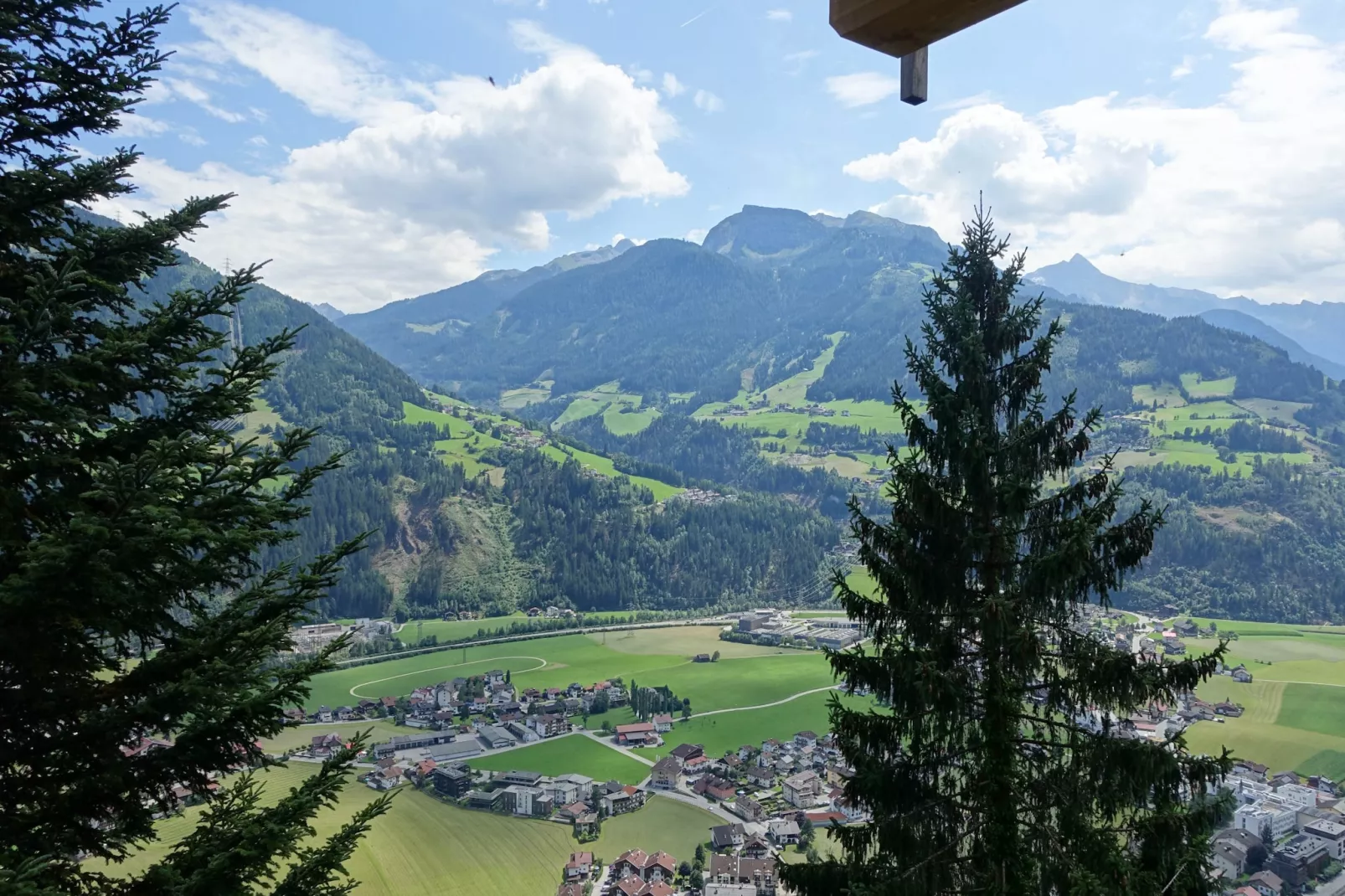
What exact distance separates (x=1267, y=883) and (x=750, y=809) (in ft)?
84.2

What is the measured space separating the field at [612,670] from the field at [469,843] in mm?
21847

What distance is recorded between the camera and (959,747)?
746 cm

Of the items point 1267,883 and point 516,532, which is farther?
point 516,532

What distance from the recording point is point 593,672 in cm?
7956

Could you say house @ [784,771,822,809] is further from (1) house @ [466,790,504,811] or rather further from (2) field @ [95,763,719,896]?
(1) house @ [466,790,504,811]

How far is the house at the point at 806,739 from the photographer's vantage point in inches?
2198

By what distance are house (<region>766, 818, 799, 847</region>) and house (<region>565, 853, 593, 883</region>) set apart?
31.8ft

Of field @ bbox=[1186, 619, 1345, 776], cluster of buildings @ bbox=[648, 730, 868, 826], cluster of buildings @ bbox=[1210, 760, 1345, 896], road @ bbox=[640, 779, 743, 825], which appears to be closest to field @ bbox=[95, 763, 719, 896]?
road @ bbox=[640, 779, 743, 825]

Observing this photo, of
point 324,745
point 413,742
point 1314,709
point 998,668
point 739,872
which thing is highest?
point 998,668

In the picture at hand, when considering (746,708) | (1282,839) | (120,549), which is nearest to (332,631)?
(746,708)

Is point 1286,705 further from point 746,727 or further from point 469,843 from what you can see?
point 469,843

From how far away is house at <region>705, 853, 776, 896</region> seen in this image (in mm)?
32875

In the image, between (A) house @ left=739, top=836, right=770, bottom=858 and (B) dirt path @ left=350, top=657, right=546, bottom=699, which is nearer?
(A) house @ left=739, top=836, right=770, bottom=858

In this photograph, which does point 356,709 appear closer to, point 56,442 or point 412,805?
point 412,805
